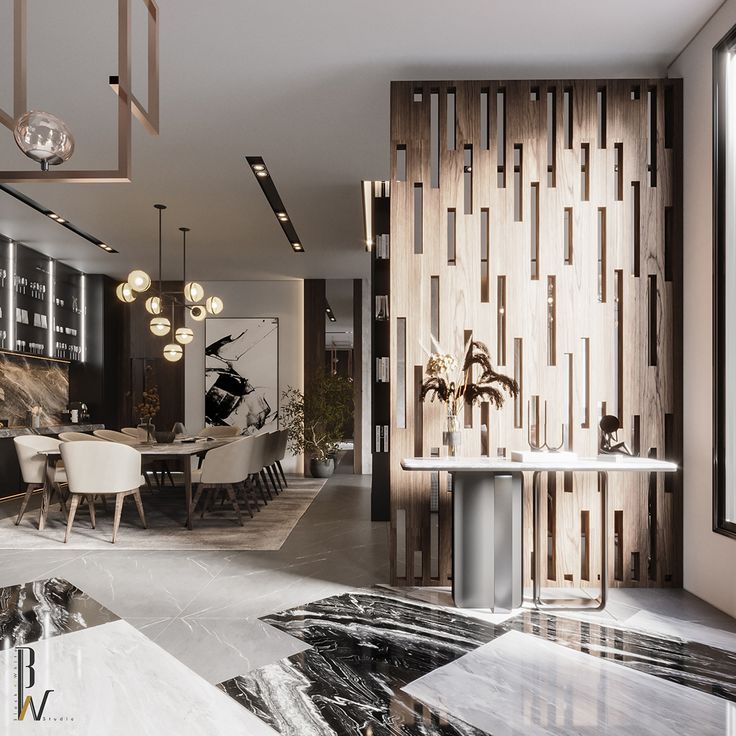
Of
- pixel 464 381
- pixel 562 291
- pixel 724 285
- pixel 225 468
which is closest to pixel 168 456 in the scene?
pixel 225 468

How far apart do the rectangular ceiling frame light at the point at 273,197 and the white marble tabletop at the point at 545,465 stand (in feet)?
10.4

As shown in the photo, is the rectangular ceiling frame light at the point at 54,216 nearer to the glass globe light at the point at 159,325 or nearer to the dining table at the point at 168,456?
the glass globe light at the point at 159,325

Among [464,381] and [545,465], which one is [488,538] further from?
[464,381]

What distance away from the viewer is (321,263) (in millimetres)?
8750

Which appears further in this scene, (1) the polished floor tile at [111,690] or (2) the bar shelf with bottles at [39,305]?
(2) the bar shelf with bottles at [39,305]

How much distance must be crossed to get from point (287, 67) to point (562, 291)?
218 cm

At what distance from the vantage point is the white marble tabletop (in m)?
3.14

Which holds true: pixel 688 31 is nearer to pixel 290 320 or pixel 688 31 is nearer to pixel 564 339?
pixel 564 339

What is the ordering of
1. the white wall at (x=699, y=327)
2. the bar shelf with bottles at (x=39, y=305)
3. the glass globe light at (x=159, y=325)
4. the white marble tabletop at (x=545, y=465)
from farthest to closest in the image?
1. the bar shelf with bottles at (x=39, y=305)
2. the glass globe light at (x=159, y=325)
3. the white wall at (x=699, y=327)
4. the white marble tabletop at (x=545, y=465)

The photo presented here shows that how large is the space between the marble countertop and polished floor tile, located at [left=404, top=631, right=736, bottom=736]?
20.0 feet

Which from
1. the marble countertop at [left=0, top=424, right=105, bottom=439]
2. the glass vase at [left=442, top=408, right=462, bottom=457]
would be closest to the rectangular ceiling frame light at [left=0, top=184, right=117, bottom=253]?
the marble countertop at [left=0, top=424, right=105, bottom=439]

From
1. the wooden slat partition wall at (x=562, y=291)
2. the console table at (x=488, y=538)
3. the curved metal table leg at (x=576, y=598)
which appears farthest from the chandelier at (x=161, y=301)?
the curved metal table leg at (x=576, y=598)

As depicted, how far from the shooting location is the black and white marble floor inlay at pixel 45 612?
1.69 meters

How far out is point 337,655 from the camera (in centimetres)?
272
